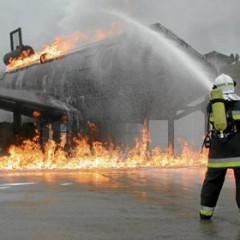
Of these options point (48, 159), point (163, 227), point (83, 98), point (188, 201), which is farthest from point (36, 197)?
point (83, 98)

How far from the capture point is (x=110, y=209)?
648cm

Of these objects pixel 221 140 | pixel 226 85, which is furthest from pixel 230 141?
pixel 226 85

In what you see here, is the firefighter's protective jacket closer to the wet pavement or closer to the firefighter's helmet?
the firefighter's helmet

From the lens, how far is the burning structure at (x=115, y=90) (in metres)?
18.8

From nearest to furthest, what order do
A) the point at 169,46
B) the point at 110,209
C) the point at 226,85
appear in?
the point at 226,85 < the point at 110,209 < the point at 169,46

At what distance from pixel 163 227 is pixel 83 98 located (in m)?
16.9

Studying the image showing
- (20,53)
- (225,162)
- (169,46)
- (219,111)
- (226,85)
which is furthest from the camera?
(20,53)

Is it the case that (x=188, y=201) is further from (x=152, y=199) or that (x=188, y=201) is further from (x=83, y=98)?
(x=83, y=98)

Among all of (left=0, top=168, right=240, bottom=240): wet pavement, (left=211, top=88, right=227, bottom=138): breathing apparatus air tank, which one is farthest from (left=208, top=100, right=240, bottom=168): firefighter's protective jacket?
(left=0, top=168, right=240, bottom=240): wet pavement

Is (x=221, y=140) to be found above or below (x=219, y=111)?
below

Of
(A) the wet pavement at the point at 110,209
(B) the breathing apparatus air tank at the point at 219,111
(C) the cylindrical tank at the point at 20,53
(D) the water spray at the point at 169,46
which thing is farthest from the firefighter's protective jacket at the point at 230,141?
(C) the cylindrical tank at the point at 20,53

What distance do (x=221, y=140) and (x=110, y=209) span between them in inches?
68.6

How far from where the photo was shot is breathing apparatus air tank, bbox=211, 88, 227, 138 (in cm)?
543

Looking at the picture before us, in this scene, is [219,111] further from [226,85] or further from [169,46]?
[169,46]
